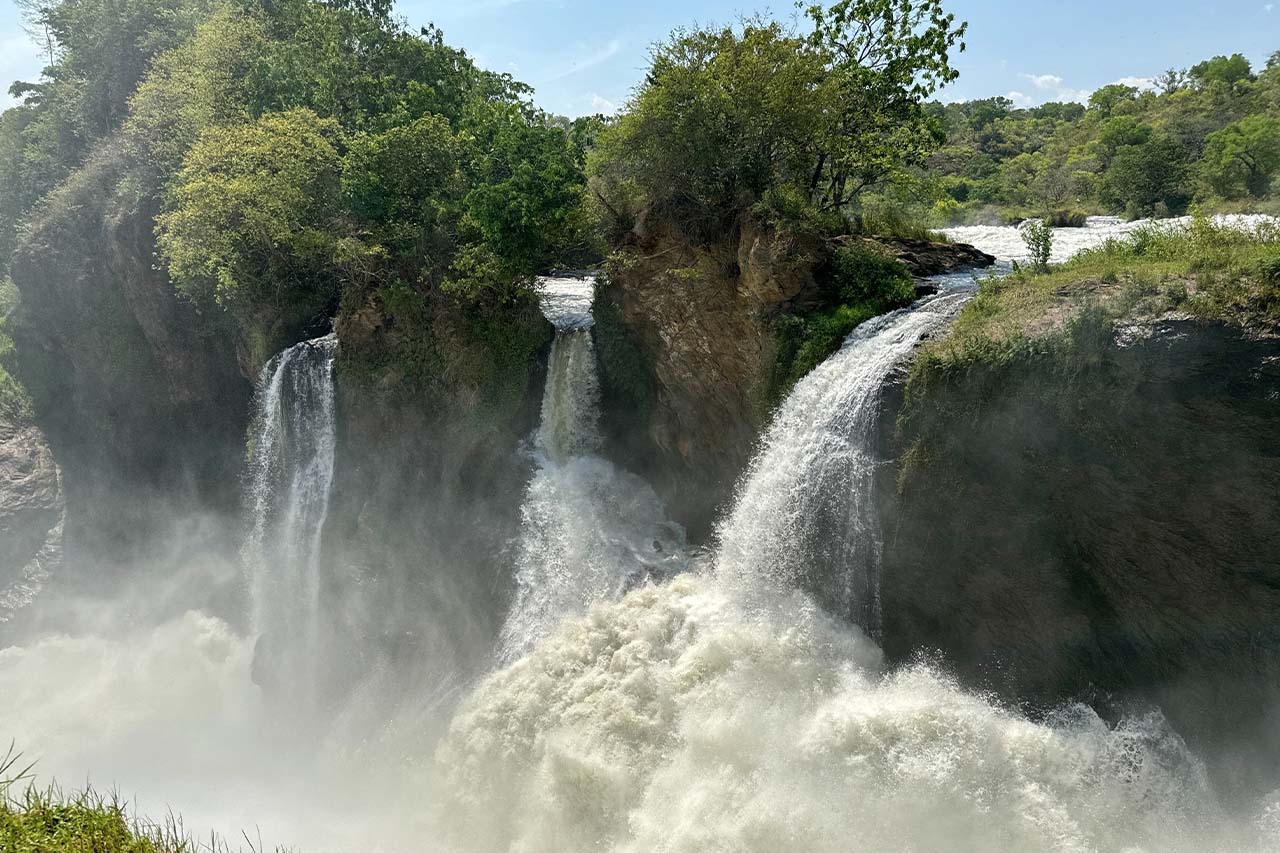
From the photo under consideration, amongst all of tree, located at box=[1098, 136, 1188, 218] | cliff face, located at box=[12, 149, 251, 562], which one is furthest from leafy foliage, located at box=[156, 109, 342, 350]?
tree, located at box=[1098, 136, 1188, 218]

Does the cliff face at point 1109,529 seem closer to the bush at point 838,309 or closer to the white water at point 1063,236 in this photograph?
the bush at point 838,309

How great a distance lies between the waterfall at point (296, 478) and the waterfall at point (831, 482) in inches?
473

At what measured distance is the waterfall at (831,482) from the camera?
35.4 ft

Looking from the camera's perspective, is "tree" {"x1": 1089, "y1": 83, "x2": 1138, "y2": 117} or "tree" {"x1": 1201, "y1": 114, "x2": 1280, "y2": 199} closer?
"tree" {"x1": 1201, "y1": 114, "x2": 1280, "y2": 199}

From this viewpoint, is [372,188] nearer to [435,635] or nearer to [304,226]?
[304,226]

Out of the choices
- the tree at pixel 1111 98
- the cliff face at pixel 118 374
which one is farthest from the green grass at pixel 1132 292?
the tree at pixel 1111 98

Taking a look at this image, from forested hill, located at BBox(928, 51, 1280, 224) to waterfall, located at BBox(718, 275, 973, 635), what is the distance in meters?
9.41

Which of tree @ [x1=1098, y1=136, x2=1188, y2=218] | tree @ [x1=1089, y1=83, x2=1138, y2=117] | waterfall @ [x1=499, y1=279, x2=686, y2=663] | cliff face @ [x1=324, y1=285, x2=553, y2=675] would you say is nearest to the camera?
waterfall @ [x1=499, y1=279, x2=686, y2=663]

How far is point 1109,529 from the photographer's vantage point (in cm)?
911

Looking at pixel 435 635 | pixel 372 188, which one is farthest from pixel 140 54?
pixel 435 635

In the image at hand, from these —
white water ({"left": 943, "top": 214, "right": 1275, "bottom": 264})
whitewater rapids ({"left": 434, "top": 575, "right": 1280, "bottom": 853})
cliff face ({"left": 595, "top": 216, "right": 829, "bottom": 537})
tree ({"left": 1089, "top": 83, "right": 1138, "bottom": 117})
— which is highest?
tree ({"left": 1089, "top": 83, "right": 1138, "bottom": 117})

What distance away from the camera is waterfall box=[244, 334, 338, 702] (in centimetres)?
1847

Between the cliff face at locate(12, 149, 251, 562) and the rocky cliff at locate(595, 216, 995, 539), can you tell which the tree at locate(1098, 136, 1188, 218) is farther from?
the cliff face at locate(12, 149, 251, 562)

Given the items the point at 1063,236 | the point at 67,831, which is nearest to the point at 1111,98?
the point at 1063,236
